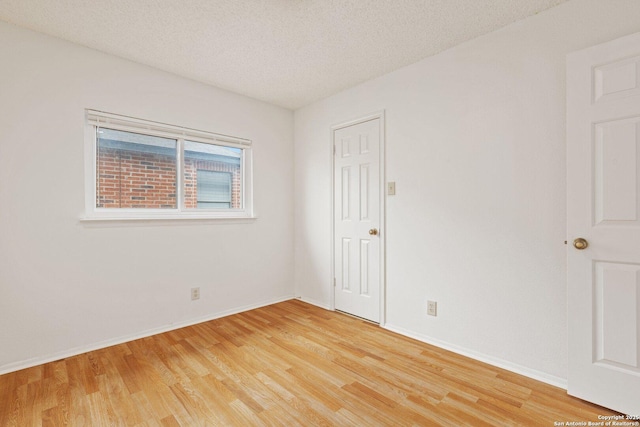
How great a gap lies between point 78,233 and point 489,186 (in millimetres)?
3248

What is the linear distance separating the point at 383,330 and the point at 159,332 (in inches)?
83.2

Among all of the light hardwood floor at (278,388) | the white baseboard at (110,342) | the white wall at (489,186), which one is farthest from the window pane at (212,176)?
the white wall at (489,186)

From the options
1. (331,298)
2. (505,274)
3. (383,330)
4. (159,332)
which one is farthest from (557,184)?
(159,332)

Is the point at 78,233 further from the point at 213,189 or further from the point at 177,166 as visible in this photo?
the point at 213,189

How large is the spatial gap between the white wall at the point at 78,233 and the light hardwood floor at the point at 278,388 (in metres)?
0.29

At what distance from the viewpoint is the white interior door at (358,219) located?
9.89 ft

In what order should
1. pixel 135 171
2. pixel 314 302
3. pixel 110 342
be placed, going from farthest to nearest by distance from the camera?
pixel 314 302
pixel 135 171
pixel 110 342

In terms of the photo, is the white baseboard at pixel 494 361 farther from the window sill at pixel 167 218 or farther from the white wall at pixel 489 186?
the window sill at pixel 167 218

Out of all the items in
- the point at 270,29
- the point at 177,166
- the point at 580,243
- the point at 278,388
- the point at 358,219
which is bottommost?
the point at 278,388

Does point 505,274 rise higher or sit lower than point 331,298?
higher

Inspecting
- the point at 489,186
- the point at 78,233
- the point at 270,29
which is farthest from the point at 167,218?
the point at 489,186

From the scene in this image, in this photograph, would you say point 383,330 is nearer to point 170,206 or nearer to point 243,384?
point 243,384

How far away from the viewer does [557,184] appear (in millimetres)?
1946

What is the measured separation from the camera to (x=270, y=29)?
7.28 ft
